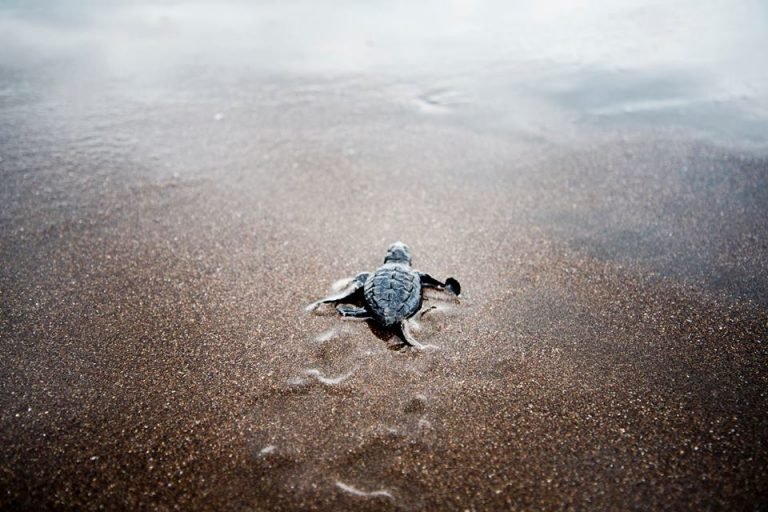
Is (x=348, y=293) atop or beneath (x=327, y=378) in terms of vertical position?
atop

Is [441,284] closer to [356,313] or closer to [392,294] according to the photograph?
[392,294]

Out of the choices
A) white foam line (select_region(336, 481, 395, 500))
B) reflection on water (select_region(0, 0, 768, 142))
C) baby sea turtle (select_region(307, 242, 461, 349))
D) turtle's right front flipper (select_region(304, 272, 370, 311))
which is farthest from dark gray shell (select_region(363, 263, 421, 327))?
reflection on water (select_region(0, 0, 768, 142))

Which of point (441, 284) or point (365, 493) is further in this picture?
point (441, 284)

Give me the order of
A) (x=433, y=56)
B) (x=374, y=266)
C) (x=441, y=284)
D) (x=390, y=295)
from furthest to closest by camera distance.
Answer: (x=433, y=56) → (x=374, y=266) → (x=441, y=284) → (x=390, y=295)

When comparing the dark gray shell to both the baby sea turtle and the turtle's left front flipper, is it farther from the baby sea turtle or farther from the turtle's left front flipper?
the turtle's left front flipper

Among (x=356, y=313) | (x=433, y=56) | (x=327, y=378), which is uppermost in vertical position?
(x=433, y=56)

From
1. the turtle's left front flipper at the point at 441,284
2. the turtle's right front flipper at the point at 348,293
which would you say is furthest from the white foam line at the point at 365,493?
the turtle's left front flipper at the point at 441,284

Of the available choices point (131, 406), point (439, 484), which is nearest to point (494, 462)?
point (439, 484)

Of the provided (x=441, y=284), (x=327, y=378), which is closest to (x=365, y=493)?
(x=327, y=378)
